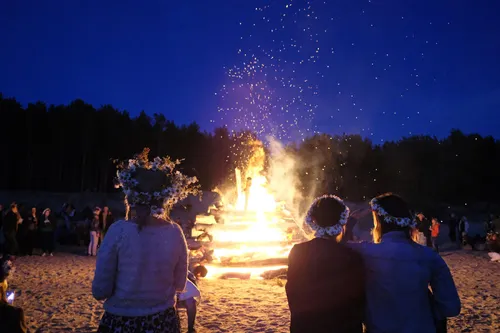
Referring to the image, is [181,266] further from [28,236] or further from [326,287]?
[28,236]

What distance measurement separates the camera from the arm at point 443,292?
9.53 ft

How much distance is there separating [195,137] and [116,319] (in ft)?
158

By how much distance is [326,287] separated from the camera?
9.48 feet

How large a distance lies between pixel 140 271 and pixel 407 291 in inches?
79.3

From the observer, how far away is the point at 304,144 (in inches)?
2158

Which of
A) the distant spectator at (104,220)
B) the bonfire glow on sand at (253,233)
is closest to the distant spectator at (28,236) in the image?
the distant spectator at (104,220)

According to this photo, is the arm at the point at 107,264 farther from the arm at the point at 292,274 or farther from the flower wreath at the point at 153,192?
the arm at the point at 292,274

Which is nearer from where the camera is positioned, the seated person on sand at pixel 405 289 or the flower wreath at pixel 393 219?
the seated person on sand at pixel 405 289

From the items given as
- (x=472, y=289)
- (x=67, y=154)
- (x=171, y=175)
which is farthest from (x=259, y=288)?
(x=67, y=154)

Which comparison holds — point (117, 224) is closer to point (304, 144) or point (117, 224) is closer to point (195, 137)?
point (195, 137)

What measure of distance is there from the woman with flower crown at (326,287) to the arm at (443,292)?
0.54 meters

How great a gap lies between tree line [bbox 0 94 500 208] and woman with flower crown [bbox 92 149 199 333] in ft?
119

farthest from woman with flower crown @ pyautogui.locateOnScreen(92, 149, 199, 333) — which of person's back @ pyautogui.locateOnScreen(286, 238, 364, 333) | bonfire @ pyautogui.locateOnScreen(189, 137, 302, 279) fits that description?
bonfire @ pyautogui.locateOnScreen(189, 137, 302, 279)

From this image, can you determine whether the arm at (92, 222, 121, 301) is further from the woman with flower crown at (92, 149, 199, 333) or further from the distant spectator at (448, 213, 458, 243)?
the distant spectator at (448, 213, 458, 243)
